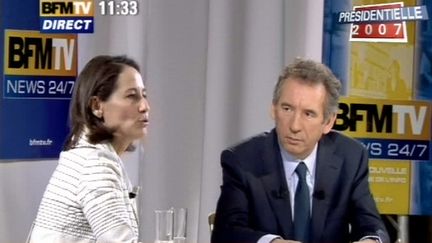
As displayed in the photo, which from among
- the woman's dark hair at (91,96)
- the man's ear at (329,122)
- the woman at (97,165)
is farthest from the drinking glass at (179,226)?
the man's ear at (329,122)

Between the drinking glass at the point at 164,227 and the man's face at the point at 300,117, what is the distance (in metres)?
0.30

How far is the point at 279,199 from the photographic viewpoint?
1719mm

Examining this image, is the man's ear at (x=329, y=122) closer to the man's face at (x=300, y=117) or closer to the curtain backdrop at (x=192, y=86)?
the man's face at (x=300, y=117)

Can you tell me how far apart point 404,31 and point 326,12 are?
0.69 feet

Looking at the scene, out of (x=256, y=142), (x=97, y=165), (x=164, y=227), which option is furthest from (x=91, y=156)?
(x=256, y=142)

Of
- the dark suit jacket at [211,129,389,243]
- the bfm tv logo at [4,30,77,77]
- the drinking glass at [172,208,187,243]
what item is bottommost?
the drinking glass at [172,208,187,243]

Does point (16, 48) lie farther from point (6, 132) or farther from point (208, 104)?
point (208, 104)

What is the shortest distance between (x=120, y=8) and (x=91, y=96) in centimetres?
75

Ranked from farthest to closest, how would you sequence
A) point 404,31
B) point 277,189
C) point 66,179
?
point 404,31 < point 277,189 < point 66,179

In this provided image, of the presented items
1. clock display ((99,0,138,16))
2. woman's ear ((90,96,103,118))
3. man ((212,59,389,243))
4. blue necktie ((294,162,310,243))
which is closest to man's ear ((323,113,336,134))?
man ((212,59,389,243))

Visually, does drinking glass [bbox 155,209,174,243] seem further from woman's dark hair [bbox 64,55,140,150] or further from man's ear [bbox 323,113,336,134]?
man's ear [bbox 323,113,336,134]

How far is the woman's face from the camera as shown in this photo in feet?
5.73

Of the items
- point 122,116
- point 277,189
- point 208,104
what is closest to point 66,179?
point 122,116

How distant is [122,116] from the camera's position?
177 centimetres
